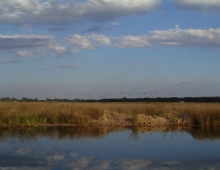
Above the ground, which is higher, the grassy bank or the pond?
the grassy bank

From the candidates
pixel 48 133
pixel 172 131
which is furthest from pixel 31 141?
pixel 172 131

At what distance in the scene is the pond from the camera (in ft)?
34.0

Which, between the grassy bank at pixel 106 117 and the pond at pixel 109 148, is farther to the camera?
the grassy bank at pixel 106 117

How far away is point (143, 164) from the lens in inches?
412

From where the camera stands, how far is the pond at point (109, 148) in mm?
10359

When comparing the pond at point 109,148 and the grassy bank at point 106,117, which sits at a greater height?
the grassy bank at point 106,117

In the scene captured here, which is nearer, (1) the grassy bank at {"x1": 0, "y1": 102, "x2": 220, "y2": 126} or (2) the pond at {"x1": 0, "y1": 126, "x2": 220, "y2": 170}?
(2) the pond at {"x1": 0, "y1": 126, "x2": 220, "y2": 170}

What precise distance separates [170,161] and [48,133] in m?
7.26

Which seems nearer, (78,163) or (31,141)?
(78,163)

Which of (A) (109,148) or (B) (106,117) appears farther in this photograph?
(B) (106,117)

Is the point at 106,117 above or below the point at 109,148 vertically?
above

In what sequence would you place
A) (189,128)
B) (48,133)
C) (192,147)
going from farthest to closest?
(189,128), (48,133), (192,147)

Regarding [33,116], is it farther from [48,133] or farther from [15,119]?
[48,133]

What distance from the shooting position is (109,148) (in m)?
13.1
